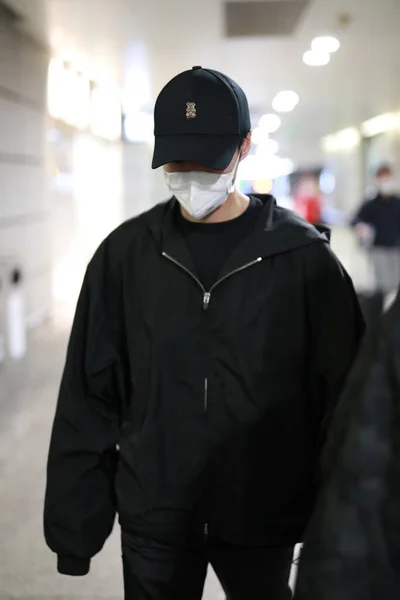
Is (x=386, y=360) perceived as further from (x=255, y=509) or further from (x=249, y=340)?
(x=255, y=509)

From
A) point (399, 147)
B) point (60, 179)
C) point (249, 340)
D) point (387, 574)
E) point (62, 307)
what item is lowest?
point (62, 307)

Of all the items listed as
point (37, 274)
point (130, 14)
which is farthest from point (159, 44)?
point (37, 274)

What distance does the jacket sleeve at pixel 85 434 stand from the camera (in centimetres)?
112

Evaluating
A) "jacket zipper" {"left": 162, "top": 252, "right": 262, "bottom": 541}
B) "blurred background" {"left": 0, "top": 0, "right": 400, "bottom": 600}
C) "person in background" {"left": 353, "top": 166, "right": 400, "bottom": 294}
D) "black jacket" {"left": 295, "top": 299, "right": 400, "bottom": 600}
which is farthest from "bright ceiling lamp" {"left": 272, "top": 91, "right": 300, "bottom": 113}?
"black jacket" {"left": 295, "top": 299, "right": 400, "bottom": 600}

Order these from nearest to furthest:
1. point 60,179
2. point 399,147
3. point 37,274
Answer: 1. point 37,274
2. point 60,179
3. point 399,147

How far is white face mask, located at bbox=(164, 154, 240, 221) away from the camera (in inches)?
41.5

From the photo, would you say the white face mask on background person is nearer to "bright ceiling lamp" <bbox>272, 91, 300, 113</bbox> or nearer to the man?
"bright ceiling lamp" <bbox>272, 91, 300, 113</bbox>

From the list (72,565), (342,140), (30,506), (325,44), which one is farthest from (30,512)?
(342,140)

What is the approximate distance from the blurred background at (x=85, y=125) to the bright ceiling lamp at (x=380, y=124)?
6.05ft

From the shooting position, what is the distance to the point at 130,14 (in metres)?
3.84

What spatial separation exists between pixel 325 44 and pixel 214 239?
4.19 metres

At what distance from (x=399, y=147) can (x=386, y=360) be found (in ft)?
31.2

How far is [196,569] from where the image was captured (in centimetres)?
113

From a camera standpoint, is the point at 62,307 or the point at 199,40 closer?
the point at 199,40
